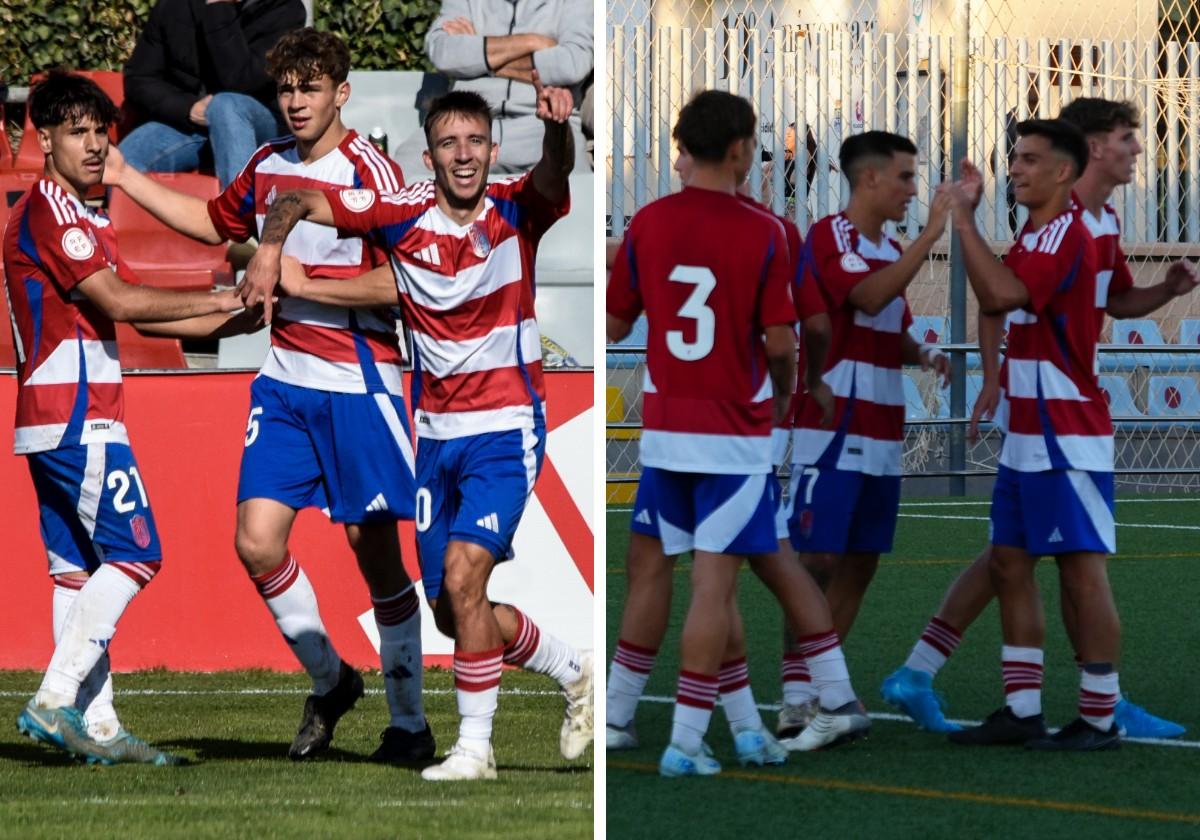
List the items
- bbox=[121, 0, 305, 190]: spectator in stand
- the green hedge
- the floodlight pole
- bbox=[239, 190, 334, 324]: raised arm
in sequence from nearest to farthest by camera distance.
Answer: bbox=[239, 190, 334, 324]: raised arm < bbox=[121, 0, 305, 190]: spectator in stand < the green hedge < the floodlight pole

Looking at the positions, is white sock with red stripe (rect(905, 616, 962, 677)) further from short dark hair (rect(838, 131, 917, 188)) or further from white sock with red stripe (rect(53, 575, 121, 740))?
white sock with red stripe (rect(53, 575, 121, 740))

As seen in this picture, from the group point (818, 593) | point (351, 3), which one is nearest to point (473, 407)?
point (818, 593)

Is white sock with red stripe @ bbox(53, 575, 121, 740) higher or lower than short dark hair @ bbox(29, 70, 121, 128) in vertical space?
lower

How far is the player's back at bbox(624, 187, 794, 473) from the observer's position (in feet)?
15.7

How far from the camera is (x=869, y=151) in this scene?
18.2 feet

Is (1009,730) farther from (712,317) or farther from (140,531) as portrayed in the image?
(140,531)

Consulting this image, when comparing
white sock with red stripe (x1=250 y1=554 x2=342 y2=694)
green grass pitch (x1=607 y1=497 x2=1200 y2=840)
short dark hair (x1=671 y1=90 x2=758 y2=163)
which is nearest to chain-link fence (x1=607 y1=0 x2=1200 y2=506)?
green grass pitch (x1=607 y1=497 x2=1200 y2=840)

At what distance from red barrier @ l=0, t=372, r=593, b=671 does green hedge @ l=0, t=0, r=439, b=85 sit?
4588 millimetres

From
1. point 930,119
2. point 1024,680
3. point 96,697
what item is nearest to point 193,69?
point 96,697

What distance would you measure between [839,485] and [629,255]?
3.05 feet

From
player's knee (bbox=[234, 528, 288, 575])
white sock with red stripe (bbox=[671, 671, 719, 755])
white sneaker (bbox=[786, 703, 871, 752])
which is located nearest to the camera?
white sock with red stripe (bbox=[671, 671, 719, 755])

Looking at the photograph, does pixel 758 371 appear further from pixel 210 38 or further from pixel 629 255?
pixel 210 38

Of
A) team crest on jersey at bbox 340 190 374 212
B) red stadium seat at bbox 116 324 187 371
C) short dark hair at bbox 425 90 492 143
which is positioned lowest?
red stadium seat at bbox 116 324 187 371

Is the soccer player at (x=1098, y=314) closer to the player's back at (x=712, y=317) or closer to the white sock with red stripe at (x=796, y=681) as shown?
the white sock with red stripe at (x=796, y=681)
